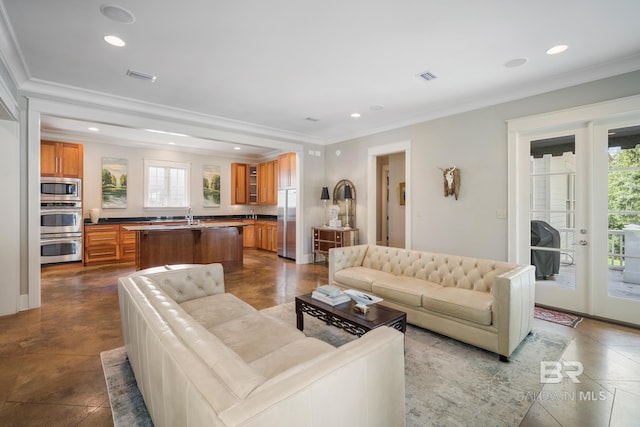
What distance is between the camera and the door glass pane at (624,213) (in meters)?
3.17

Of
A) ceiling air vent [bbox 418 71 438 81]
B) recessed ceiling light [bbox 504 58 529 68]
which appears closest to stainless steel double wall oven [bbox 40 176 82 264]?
ceiling air vent [bbox 418 71 438 81]

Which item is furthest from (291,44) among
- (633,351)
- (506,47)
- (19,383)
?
(633,351)

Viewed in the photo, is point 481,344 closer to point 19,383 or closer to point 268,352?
point 268,352

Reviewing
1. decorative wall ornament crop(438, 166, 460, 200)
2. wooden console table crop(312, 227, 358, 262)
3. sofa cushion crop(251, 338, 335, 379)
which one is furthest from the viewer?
wooden console table crop(312, 227, 358, 262)

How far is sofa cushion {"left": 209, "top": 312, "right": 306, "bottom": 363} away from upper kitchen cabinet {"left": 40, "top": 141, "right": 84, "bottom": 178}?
6.02m

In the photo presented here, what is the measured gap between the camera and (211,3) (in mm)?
2238

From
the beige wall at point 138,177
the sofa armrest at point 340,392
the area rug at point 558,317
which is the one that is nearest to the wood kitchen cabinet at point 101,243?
the beige wall at point 138,177

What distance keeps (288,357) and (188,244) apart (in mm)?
4500

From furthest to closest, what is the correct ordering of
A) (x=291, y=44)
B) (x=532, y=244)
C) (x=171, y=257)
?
(x=171, y=257)
(x=532, y=244)
(x=291, y=44)

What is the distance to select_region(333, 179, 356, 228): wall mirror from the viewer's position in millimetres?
6234

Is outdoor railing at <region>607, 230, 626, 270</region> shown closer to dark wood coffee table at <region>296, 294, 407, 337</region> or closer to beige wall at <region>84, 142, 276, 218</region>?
dark wood coffee table at <region>296, 294, 407, 337</region>

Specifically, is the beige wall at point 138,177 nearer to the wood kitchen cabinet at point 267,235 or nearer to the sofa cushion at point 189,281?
the wood kitchen cabinet at point 267,235

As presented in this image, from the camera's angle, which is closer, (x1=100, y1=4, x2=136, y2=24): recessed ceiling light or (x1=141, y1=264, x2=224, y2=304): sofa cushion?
(x1=100, y1=4, x2=136, y2=24): recessed ceiling light

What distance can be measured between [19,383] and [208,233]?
3.59 meters
